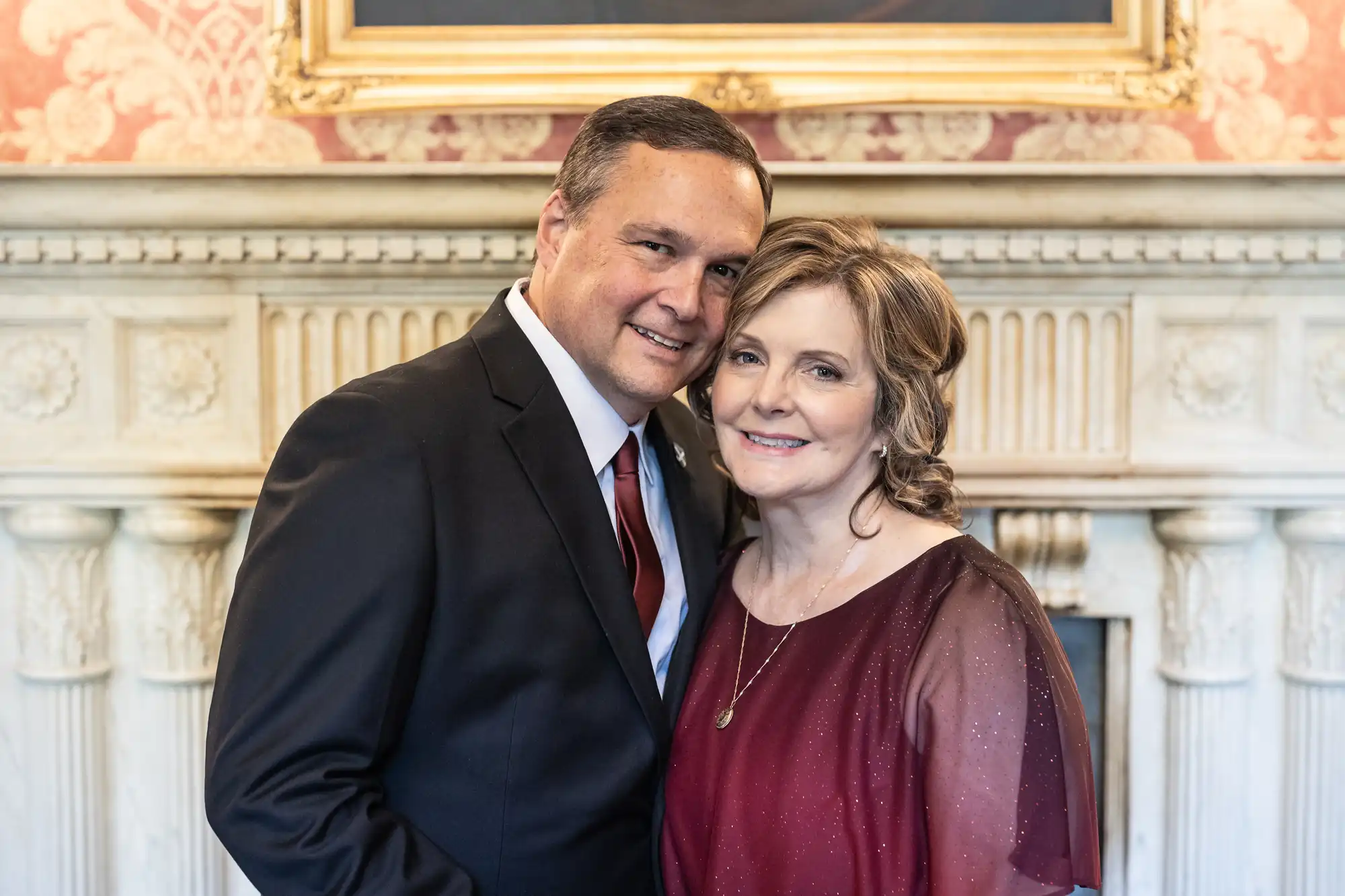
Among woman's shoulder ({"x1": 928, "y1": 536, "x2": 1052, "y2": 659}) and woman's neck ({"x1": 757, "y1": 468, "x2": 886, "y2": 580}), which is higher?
woman's neck ({"x1": 757, "y1": 468, "x2": 886, "y2": 580})

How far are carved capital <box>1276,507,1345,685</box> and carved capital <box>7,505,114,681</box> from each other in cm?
235

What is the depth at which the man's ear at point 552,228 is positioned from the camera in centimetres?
165

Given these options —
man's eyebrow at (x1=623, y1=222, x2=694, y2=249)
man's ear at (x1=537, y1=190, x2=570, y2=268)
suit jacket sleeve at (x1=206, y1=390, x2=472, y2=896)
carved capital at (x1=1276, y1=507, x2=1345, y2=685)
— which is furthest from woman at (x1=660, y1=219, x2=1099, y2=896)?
carved capital at (x1=1276, y1=507, x2=1345, y2=685)

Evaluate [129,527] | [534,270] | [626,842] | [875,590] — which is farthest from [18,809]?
[875,590]

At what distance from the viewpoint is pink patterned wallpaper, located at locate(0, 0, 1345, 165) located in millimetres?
2143

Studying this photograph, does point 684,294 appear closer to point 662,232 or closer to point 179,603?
point 662,232

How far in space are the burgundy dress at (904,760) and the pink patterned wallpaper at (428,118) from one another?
98 centimetres

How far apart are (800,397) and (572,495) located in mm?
343

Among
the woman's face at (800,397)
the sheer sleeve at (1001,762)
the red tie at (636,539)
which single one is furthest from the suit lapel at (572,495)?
the sheer sleeve at (1001,762)

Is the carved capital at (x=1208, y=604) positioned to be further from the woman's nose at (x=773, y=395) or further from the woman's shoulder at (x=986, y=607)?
the woman's nose at (x=773, y=395)

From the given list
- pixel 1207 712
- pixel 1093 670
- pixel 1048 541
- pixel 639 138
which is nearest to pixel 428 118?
pixel 639 138

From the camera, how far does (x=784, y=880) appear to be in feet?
4.76

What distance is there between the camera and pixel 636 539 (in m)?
1.66

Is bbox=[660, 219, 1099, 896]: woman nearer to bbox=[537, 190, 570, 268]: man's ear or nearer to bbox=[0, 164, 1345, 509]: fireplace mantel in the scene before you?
bbox=[537, 190, 570, 268]: man's ear
